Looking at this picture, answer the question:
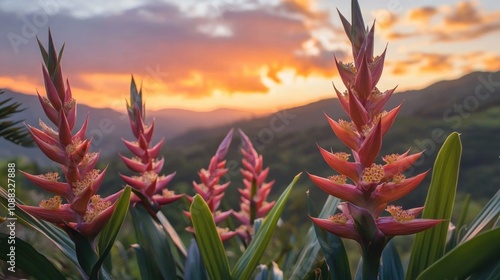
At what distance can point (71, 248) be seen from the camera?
1.34 m

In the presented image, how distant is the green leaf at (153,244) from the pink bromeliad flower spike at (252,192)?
0.38m

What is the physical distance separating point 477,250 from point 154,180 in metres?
0.82

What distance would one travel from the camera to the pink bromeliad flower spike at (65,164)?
1139 millimetres

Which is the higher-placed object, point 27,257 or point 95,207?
point 95,207

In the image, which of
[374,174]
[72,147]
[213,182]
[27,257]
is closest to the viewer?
[374,174]

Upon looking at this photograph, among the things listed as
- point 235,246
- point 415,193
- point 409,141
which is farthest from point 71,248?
point 409,141

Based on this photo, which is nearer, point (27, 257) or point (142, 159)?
point (27, 257)

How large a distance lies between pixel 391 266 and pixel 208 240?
20.0 inches

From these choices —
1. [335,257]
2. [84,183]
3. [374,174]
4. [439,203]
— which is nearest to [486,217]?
[439,203]

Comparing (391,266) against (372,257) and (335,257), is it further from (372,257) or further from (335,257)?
(372,257)

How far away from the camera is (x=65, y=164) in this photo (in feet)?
3.82

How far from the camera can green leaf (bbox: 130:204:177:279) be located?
58.1 inches
